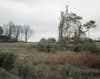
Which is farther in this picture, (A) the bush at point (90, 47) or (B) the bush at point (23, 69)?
(A) the bush at point (90, 47)

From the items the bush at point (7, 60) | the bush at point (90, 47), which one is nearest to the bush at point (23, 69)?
the bush at point (7, 60)

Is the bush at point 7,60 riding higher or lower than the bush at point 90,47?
lower

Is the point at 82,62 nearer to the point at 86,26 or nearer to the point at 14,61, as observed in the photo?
the point at 14,61

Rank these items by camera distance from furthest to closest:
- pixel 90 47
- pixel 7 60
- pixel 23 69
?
pixel 90 47 → pixel 7 60 → pixel 23 69

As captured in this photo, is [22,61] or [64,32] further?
[64,32]

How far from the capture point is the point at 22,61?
873 inches

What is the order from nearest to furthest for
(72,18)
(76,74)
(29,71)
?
1. (29,71)
2. (76,74)
3. (72,18)

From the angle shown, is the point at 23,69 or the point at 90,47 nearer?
the point at 23,69

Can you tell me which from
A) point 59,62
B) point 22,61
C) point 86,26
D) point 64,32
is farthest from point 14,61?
point 86,26

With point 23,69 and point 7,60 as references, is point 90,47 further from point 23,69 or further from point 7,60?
point 23,69

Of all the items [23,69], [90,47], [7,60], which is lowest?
[23,69]

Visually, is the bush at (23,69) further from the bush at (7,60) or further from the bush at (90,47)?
the bush at (90,47)

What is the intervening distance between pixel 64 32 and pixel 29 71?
1329 inches

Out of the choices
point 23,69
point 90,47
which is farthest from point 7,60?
point 90,47
